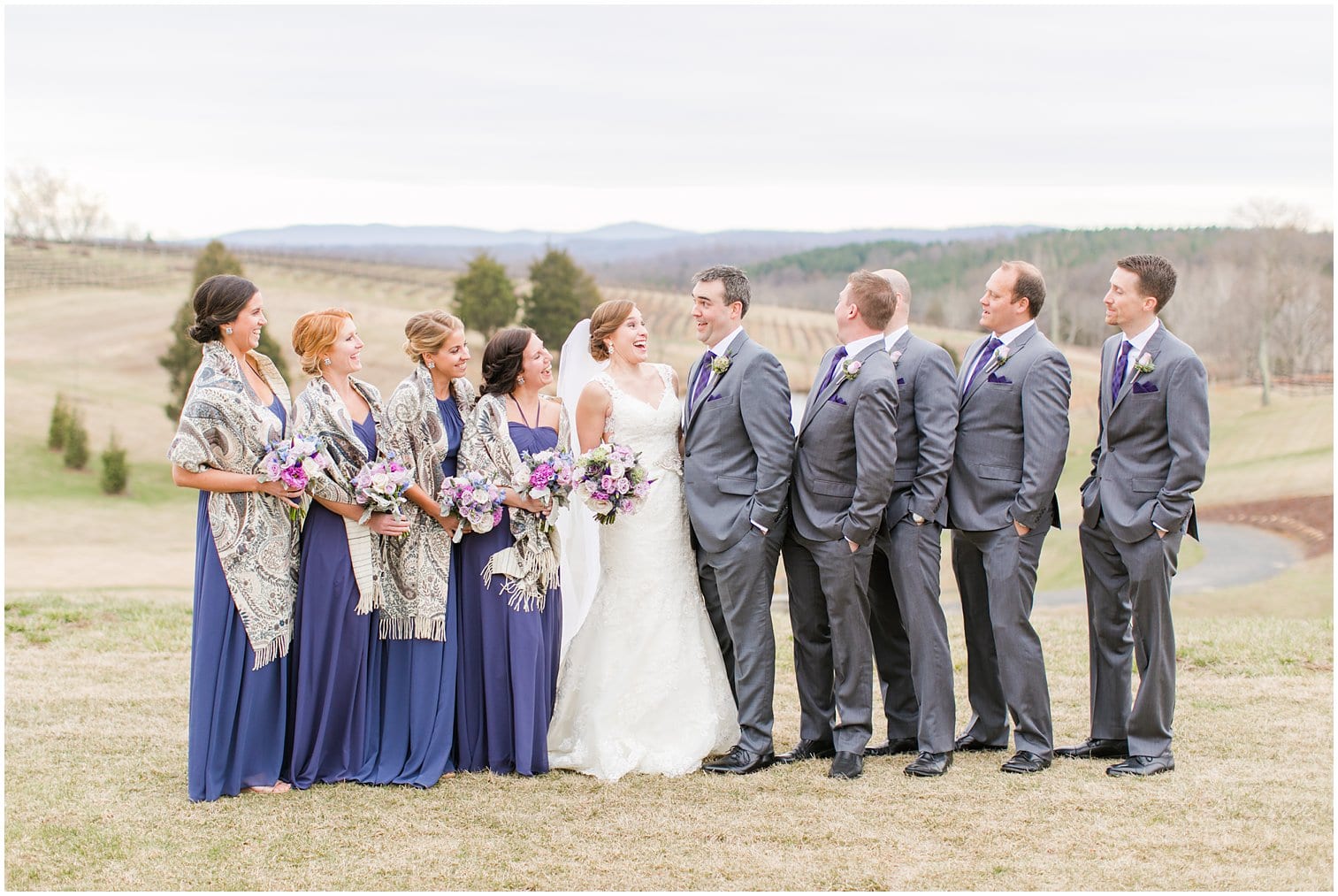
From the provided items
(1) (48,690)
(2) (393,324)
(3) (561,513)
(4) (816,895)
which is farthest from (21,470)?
(4) (816,895)

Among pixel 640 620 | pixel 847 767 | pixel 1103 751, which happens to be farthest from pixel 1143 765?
pixel 640 620

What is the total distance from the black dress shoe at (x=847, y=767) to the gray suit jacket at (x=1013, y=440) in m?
1.32

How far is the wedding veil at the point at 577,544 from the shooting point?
7.17 meters

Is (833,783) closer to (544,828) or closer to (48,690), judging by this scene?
(544,828)

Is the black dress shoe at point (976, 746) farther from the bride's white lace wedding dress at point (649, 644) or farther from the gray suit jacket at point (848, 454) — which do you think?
the gray suit jacket at point (848, 454)

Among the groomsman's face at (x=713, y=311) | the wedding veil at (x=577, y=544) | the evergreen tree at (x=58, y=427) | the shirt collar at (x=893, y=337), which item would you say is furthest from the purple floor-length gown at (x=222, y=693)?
the evergreen tree at (x=58, y=427)

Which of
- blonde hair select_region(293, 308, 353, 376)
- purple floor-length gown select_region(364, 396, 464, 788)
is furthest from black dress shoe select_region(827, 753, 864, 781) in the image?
blonde hair select_region(293, 308, 353, 376)

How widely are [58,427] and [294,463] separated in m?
42.1

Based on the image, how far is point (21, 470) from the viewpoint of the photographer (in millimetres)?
42062

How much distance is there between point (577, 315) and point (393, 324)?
12930 mm

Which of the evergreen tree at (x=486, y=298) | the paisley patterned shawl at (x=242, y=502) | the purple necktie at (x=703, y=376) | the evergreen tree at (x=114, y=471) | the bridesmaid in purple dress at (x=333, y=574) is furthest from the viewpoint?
the evergreen tree at (x=486, y=298)

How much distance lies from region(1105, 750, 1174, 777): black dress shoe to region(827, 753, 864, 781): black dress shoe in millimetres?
1279

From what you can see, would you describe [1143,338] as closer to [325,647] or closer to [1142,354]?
[1142,354]

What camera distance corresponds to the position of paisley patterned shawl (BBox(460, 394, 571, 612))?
253 inches
